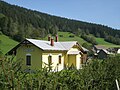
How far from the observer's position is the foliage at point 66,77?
5.16m

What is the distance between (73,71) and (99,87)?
1.03 metres

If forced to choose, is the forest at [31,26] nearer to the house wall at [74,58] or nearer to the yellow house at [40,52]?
the house wall at [74,58]

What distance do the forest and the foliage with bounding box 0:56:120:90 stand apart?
82697 mm

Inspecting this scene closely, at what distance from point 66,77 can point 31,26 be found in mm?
104478

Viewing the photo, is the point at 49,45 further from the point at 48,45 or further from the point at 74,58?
the point at 74,58

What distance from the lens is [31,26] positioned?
11212 centimetres

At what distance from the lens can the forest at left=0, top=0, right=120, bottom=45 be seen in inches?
3912

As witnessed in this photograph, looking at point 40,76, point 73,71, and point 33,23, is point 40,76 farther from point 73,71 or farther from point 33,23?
point 33,23

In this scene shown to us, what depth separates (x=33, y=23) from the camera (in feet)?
405

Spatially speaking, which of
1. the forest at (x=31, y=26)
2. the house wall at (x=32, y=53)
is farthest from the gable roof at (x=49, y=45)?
the forest at (x=31, y=26)

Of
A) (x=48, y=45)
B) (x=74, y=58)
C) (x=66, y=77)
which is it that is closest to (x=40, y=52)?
(x=48, y=45)

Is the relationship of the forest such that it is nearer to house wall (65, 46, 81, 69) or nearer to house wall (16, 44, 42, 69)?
house wall (65, 46, 81, 69)

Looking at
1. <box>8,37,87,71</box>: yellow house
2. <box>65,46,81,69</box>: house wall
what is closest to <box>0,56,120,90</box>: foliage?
<box>8,37,87,71</box>: yellow house

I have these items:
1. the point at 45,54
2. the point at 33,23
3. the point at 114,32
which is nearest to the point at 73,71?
the point at 45,54
